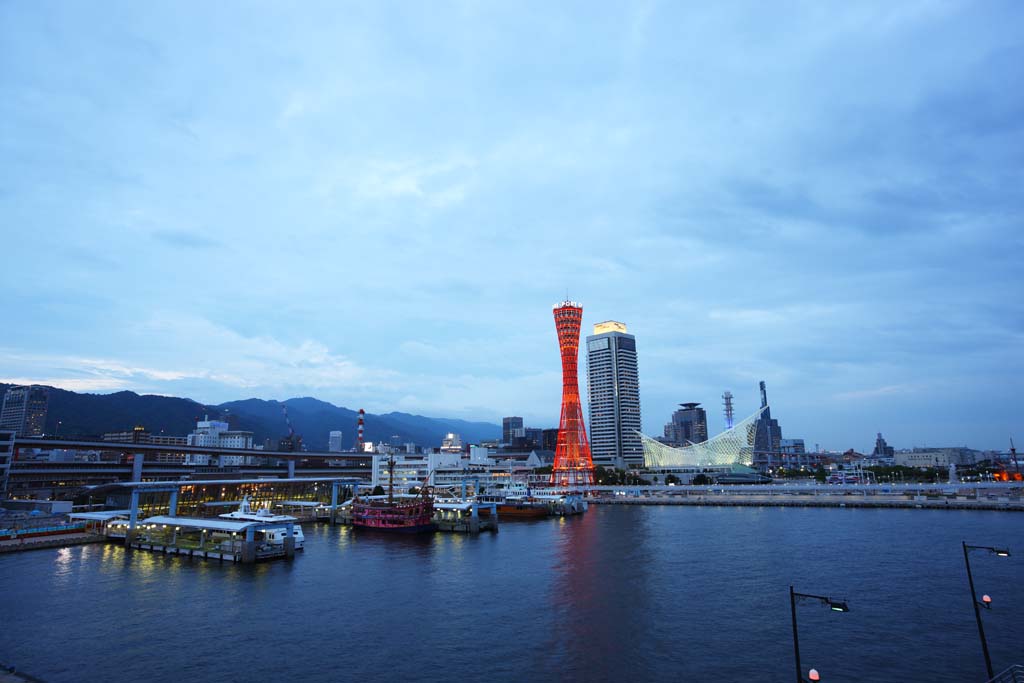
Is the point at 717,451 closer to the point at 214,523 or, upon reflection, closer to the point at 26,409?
the point at 214,523

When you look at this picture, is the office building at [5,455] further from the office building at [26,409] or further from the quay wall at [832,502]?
the office building at [26,409]

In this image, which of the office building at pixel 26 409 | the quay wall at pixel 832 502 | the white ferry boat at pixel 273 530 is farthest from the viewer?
the office building at pixel 26 409

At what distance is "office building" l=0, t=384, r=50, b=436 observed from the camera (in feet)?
501

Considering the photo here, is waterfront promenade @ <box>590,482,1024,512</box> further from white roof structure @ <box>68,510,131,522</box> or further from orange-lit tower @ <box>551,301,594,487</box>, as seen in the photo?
white roof structure @ <box>68,510,131,522</box>

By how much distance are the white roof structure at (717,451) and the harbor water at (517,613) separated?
86.2 meters

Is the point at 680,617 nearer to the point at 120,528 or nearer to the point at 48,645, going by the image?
the point at 48,645

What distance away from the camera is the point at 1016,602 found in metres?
23.0

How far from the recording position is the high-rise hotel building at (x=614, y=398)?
514ft

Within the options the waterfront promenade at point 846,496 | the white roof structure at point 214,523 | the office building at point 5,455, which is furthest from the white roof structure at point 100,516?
the waterfront promenade at point 846,496

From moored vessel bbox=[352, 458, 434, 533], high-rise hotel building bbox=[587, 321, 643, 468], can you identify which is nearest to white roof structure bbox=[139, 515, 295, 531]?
moored vessel bbox=[352, 458, 434, 533]

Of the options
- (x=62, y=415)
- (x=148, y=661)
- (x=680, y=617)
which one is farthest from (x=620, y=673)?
(x=62, y=415)

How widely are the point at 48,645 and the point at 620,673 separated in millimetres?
18411

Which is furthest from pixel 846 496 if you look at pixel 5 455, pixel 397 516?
pixel 5 455

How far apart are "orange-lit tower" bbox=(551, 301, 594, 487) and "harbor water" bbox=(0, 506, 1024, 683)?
46.5 m
